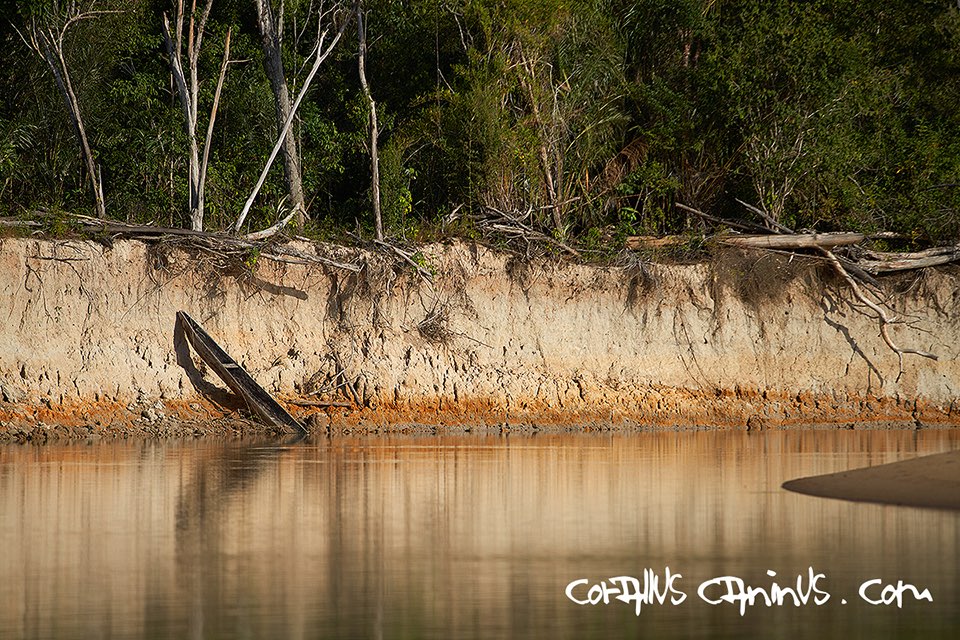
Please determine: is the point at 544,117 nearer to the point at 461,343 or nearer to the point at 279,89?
the point at 461,343

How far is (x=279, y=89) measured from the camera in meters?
27.6

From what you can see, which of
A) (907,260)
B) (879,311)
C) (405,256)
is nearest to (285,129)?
(405,256)

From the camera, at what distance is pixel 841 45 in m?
27.3

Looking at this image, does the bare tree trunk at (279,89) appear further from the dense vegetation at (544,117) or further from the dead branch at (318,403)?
the dead branch at (318,403)

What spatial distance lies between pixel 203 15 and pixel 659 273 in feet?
30.4

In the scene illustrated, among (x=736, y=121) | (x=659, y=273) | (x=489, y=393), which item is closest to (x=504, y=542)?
(x=489, y=393)

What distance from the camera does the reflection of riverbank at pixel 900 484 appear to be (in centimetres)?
1291

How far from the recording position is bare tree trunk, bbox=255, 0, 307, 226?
27.5 m

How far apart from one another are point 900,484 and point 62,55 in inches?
686

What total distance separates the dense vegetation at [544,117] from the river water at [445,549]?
10123mm

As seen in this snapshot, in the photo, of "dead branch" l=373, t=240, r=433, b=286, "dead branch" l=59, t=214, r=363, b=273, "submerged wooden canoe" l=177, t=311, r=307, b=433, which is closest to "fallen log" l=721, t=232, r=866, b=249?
"dead branch" l=373, t=240, r=433, b=286

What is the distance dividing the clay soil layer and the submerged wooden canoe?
13.7 inches

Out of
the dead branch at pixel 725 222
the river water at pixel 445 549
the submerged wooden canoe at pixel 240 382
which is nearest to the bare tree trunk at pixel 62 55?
the submerged wooden canoe at pixel 240 382

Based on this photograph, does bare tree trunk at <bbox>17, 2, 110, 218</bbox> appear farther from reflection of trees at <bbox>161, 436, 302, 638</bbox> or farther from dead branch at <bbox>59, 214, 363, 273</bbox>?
reflection of trees at <bbox>161, 436, 302, 638</bbox>
